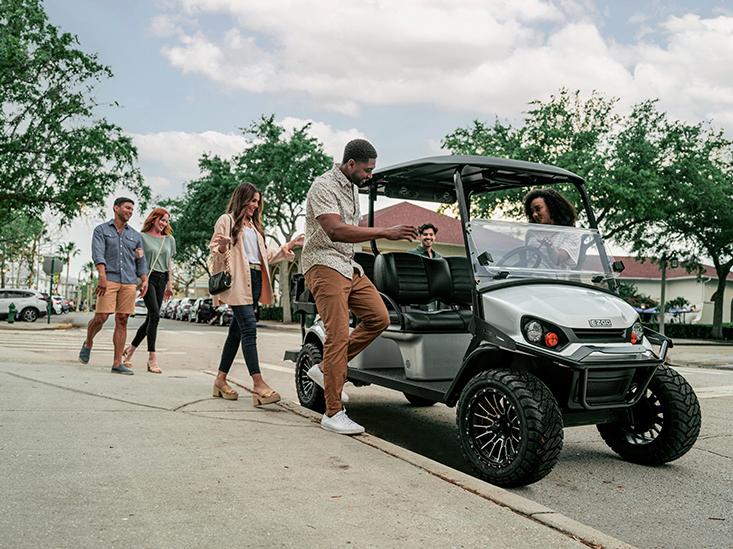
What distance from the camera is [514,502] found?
3572mm

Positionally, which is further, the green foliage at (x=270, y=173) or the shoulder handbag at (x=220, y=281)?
the green foliage at (x=270, y=173)

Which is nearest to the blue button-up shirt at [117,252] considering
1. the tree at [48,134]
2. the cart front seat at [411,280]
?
the cart front seat at [411,280]

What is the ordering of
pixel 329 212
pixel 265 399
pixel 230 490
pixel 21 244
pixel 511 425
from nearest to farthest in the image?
pixel 230 490 < pixel 511 425 < pixel 329 212 < pixel 265 399 < pixel 21 244

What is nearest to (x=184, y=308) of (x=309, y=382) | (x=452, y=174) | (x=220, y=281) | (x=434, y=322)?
(x=309, y=382)

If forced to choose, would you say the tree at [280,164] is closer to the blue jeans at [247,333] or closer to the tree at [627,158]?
the tree at [627,158]

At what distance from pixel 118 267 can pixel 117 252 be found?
0.17 meters

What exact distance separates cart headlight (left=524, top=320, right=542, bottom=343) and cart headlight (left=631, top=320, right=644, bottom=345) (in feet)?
2.13

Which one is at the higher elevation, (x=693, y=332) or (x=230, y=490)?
(x=230, y=490)

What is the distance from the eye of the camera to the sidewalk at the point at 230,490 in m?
2.99

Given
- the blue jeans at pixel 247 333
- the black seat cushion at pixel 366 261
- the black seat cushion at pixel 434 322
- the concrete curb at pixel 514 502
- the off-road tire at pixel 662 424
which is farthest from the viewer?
the black seat cushion at pixel 366 261

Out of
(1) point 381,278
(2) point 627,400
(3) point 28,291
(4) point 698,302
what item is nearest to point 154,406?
(1) point 381,278

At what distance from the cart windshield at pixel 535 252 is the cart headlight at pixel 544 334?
2.12ft

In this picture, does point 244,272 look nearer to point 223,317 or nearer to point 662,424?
point 662,424

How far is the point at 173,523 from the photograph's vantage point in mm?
3057
